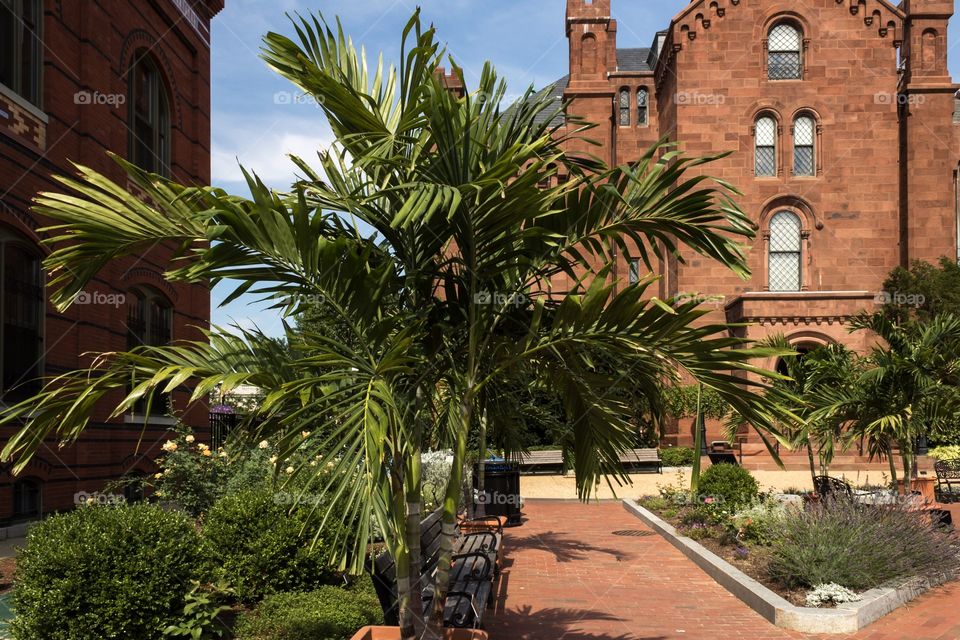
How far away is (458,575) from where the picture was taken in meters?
7.94

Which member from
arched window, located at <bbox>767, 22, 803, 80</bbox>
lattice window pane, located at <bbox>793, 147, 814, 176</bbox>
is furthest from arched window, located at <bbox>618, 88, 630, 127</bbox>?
lattice window pane, located at <bbox>793, 147, 814, 176</bbox>

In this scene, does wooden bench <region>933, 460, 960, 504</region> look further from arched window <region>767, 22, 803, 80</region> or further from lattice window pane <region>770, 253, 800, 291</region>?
arched window <region>767, 22, 803, 80</region>

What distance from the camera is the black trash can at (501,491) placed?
50.7 feet

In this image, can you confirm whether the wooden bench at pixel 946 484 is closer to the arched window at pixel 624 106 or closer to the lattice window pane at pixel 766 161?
the lattice window pane at pixel 766 161

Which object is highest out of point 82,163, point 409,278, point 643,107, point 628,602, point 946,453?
point 643,107

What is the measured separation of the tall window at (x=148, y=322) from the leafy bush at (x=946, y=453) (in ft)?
71.1

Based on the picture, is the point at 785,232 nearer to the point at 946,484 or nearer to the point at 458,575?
the point at 946,484

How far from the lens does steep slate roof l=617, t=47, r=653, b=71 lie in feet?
134

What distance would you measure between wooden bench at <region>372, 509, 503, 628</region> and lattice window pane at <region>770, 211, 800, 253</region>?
2356 cm

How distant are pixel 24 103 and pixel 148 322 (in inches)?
215

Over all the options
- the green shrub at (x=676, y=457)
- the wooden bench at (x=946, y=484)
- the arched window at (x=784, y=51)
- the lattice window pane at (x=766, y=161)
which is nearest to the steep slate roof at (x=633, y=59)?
the arched window at (x=784, y=51)

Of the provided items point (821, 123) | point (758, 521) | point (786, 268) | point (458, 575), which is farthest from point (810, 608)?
point (821, 123)

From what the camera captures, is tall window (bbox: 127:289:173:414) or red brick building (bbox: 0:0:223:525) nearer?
red brick building (bbox: 0:0:223:525)

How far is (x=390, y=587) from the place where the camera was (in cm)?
613
